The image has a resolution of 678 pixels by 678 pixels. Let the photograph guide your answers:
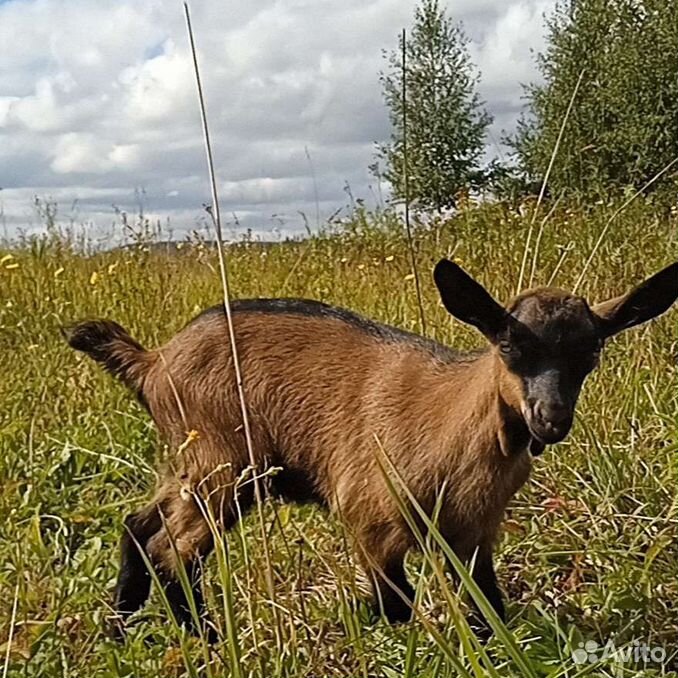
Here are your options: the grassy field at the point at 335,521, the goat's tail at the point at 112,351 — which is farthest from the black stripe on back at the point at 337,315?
the grassy field at the point at 335,521

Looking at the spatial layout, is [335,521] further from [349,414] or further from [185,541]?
[185,541]

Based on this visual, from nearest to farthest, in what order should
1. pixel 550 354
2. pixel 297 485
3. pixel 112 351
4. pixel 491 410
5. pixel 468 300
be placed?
pixel 550 354, pixel 468 300, pixel 491 410, pixel 297 485, pixel 112 351

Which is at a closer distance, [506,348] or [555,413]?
[555,413]

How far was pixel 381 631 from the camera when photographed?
2.78 metres

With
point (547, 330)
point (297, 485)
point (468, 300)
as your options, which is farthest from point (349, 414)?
point (547, 330)

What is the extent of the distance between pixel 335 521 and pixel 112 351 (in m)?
0.91

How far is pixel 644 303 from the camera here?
2.73 m

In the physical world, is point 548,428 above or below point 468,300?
below

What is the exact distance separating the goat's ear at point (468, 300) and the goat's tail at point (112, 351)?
3.98 ft

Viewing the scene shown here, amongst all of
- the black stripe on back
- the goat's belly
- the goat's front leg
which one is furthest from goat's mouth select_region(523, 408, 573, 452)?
the goat's belly

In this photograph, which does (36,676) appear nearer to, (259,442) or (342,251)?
(259,442)

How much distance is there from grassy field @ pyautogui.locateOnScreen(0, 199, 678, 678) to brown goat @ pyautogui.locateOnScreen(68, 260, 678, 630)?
0.15 m

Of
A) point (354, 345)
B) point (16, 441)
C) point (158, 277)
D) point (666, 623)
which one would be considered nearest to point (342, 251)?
point (158, 277)

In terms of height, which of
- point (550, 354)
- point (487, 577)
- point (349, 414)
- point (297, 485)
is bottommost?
point (487, 577)
